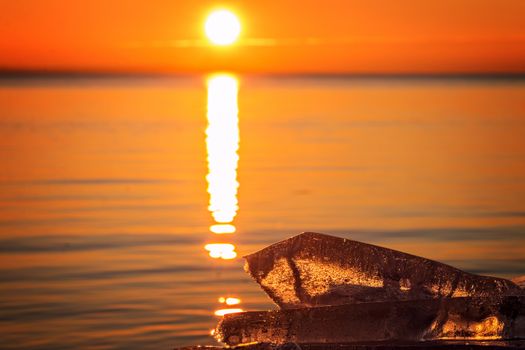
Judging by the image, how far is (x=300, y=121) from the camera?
4972 cm

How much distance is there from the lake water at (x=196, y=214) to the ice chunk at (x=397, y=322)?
80.4 inches

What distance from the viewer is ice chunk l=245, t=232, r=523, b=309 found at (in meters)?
7.93

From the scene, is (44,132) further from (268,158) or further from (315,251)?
(315,251)

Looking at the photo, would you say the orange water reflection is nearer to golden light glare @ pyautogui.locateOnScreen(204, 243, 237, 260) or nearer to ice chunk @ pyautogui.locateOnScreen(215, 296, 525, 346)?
golden light glare @ pyautogui.locateOnScreen(204, 243, 237, 260)

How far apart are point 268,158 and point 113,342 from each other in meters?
20.1

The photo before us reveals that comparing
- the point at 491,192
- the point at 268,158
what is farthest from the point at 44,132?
the point at 491,192

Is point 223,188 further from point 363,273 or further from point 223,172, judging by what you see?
point 363,273

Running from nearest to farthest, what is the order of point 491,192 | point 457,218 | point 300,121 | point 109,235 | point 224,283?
point 224,283 < point 109,235 < point 457,218 < point 491,192 < point 300,121

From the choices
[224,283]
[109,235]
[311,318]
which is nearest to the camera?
[311,318]

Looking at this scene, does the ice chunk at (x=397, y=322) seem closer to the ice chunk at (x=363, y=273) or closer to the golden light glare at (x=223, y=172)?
the ice chunk at (x=363, y=273)

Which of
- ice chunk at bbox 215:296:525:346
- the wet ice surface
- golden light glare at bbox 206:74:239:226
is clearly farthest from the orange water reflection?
ice chunk at bbox 215:296:525:346

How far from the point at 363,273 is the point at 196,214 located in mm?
10096

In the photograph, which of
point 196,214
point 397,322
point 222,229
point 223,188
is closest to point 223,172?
point 223,188

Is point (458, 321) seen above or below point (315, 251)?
below
